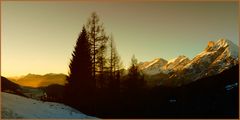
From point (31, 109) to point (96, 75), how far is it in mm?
780

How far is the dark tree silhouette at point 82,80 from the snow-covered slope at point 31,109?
3.9 inches

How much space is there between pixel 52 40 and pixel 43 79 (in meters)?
0.43

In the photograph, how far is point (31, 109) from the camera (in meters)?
6.77

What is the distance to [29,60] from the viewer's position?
6.77m

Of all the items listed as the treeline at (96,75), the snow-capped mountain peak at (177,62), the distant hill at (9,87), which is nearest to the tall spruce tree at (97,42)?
the treeline at (96,75)

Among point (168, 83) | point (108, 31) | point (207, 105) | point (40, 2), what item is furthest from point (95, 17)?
point (207, 105)

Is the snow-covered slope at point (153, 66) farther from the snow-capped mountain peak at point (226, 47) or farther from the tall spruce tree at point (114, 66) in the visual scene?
the snow-capped mountain peak at point (226, 47)

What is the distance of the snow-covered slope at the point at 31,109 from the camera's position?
6719mm

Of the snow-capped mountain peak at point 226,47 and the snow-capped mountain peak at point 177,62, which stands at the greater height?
the snow-capped mountain peak at point 226,47

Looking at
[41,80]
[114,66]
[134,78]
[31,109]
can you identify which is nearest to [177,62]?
[134,78]

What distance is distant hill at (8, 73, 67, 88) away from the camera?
264 inches

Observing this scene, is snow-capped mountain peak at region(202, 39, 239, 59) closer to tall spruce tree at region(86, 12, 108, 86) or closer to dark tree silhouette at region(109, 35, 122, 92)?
dark tree silhouette at region(109, 35, 122, 92)

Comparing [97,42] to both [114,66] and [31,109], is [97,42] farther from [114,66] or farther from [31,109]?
[31,109]

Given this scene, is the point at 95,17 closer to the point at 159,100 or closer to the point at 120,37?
the point at 120,37
